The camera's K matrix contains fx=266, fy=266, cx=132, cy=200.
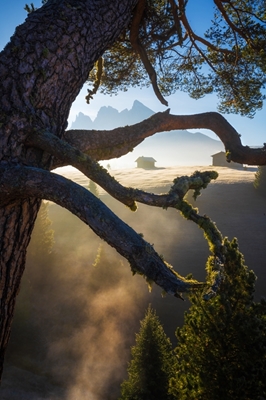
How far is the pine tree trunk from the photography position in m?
2.40

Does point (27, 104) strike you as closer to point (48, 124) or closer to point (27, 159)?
point (48, 124)

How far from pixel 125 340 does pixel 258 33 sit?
1882 centimetres

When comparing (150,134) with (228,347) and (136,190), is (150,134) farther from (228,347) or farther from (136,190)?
(228,347)

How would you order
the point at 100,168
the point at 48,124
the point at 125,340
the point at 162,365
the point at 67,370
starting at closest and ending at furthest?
the point at 100,168
the point at 48,124
the point at 162,365
the point at 67,370
the point at 125,340

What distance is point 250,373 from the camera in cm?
657

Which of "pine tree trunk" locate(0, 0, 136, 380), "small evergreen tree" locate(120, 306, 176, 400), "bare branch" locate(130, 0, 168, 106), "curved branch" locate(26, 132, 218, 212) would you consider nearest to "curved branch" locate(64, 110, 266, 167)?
"pine tree trunk" locate(0, 0, 136, 380)

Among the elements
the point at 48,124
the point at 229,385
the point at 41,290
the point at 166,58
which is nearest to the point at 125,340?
the point at 41,290

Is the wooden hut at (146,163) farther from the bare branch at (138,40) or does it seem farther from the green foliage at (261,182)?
the bare branch at (138,40)

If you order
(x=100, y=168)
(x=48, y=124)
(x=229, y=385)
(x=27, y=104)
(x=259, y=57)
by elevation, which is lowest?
(x=229, y=385)

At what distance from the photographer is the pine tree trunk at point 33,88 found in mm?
2404

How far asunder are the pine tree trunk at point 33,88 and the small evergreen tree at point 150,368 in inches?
438

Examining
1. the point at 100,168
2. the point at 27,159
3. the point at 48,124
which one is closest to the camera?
the point at 100,168

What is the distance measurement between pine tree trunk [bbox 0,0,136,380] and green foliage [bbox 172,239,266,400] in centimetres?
476

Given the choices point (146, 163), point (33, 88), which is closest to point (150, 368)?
point (33, 88)
